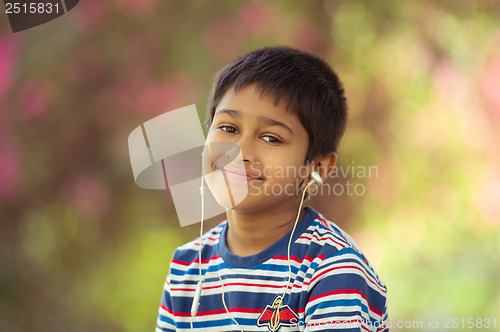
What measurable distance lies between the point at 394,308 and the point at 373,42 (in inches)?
32.6

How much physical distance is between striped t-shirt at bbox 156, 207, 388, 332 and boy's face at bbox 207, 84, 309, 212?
91 millimetres

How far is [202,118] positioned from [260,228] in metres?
0.65

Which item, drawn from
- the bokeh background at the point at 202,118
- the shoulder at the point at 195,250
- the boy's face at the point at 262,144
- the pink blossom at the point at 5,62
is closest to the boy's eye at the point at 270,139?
the boy's face at the point at 262,144

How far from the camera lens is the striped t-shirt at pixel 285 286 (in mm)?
970

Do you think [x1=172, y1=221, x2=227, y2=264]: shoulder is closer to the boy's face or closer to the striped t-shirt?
the striped t-shirt

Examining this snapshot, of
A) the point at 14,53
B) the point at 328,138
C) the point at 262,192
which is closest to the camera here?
the point at 262,192

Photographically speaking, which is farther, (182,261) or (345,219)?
(345,219)

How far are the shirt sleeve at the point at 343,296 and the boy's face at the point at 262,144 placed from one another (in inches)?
6.8

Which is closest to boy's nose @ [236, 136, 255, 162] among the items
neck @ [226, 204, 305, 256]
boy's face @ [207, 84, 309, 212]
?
boy's face @ [207, 84, 309, 212]

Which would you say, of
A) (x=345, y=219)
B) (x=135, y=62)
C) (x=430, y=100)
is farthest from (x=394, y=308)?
(x=135, y=62)

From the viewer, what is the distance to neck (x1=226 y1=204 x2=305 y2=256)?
3.73 ft

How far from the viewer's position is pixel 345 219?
1.81 m

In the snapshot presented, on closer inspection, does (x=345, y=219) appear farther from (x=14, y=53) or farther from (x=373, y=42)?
(x=14, y=53)

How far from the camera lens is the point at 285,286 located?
105cm
